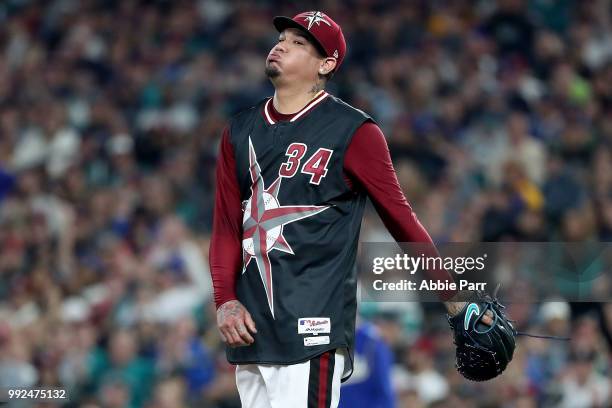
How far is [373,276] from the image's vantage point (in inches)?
207

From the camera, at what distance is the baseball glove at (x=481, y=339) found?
442 cm

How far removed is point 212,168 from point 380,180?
23.1 feet

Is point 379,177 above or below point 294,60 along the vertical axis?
below

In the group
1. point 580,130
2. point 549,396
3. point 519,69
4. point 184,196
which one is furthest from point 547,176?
point 184,196

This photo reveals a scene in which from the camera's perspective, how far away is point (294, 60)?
4.45 metres

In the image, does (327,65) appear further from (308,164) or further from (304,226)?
(304,226)

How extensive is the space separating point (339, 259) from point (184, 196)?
6.83 meters

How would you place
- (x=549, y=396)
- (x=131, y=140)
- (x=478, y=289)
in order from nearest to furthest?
(x=478, y=289)
(x=549, y=396)
(x=131, y=140)

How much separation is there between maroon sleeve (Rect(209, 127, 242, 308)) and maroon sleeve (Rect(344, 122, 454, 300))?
476mm

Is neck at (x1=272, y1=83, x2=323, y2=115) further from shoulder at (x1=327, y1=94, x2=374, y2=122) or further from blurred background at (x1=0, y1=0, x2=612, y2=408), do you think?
blurred background at (x1=0, y1=0, x2=612, y2=408)

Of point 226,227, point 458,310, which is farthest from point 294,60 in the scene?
point 458,310

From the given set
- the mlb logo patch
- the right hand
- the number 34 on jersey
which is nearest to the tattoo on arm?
the right hand

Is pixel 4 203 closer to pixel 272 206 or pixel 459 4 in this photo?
pixel 459 4

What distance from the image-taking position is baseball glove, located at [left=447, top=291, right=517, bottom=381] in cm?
442
